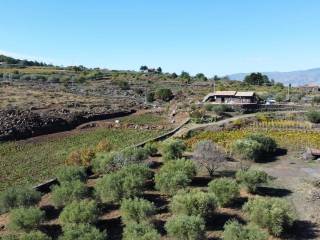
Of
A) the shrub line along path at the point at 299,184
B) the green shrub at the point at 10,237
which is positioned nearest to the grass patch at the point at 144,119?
the shrub line along path at the point at 299,184

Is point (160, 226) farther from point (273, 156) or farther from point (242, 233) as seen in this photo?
point (273, 156)

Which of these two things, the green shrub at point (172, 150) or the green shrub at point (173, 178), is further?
the green shrub at point (172, 150)

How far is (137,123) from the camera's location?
56594 millimetres

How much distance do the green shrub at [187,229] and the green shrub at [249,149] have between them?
52.3ft

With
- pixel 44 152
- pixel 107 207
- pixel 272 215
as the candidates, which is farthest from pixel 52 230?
pixel 44 152

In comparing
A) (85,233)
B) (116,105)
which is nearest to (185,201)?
(85,233)

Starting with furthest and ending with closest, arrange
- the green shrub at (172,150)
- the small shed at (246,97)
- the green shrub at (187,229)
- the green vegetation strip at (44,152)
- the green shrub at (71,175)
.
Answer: the small shed at (246,97)
the green shrub at (172,150)
the green vegetation strip at (44,152)
the green shrub at (71,175)
the green shrub at (187,229)

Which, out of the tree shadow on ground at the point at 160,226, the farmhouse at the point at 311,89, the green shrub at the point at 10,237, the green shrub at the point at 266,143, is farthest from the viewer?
the farmhouse at the point at 311,89

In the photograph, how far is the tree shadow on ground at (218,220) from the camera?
21891 mm

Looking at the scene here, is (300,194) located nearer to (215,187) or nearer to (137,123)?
(215,187)

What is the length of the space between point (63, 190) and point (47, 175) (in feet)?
26.5

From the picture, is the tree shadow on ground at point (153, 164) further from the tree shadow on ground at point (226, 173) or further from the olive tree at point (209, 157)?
the tree shadow on ground at point (226, 173)

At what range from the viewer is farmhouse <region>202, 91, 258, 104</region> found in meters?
64.9

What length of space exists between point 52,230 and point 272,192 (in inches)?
524
